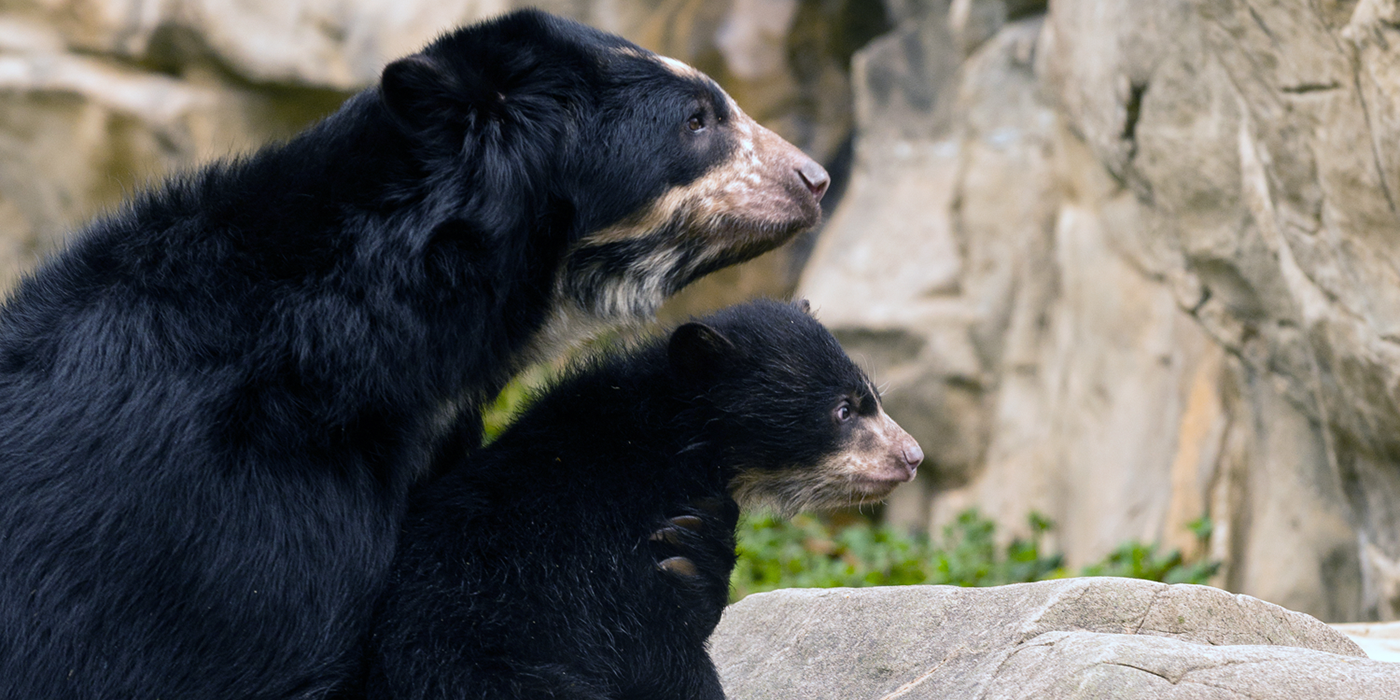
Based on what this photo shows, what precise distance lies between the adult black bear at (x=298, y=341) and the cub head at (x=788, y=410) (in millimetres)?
429

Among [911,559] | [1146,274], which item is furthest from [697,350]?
[911,559]

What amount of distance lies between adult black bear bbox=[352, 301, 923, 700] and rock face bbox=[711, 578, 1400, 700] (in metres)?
0.38

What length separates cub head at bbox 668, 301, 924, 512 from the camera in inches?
144

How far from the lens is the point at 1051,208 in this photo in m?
9.27

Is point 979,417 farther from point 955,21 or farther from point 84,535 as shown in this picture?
point 84,535

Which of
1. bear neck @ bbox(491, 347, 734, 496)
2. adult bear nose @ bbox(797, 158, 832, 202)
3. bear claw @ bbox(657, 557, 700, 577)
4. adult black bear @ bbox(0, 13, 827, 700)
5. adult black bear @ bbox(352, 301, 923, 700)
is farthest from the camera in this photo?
adult bear nose @ bbox(797, 158, 832, 202)

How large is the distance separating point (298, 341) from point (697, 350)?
1.18m

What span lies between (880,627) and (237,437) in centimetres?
174

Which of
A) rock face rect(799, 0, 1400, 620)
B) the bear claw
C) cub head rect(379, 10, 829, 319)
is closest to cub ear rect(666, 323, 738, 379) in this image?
cub head rect(379, 10, 829, 319)

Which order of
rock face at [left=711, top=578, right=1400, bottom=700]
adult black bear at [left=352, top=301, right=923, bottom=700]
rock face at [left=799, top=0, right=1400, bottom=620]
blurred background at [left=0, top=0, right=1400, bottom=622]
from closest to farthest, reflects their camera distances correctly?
1. rock face at [left=711, top=578, right=1400, bottom=700]
2. adult black bear at [left=352, top=301, right=923, bottom=700]
3. rock face at [left=799, top=0, right=1400, bottom=620]
4. blurred background at [left=0, top=0, right=1400, bottom=622]

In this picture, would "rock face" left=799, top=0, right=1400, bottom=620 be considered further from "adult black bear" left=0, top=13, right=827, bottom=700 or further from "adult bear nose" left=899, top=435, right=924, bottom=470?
"adult black bear" left=0, top=13, right=827, bottom=700

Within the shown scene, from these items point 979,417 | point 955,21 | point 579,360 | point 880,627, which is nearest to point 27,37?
point 955,21

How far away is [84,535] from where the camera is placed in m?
2.75

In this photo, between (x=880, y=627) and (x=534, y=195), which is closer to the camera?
(x=534, y=195)
